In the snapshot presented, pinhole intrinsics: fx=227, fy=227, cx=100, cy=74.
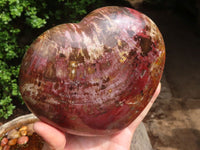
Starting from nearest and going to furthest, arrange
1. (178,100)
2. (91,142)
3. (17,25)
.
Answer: (91,142)
(17,25)
(178,100)

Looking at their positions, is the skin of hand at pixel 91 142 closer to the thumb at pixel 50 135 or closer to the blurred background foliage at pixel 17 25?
the thumb at pixel 50 135


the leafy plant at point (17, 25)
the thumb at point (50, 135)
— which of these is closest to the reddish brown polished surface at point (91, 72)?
the thumb at point (50, 135)

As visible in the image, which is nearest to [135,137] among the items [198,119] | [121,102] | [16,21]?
[121,102]

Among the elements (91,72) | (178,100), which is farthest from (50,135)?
(178,100)

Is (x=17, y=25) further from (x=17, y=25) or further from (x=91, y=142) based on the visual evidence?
(x=91, y=142)

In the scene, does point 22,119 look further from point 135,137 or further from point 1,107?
point 135,137

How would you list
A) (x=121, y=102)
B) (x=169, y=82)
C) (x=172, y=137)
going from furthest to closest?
1. (x=169, y=82)
2. (x=172, y=137)
3. (x=121, y=102)
